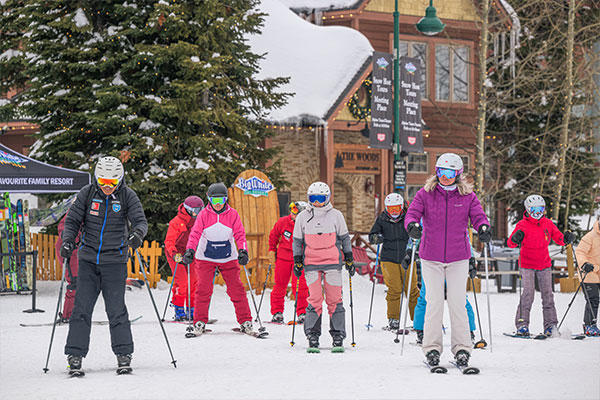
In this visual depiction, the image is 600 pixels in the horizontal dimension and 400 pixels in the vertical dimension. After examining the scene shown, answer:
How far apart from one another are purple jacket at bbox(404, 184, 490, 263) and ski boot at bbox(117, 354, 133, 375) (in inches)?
112

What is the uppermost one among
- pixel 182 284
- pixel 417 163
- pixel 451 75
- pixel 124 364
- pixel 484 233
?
pixel 451 75

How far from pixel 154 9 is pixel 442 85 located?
1409 cm

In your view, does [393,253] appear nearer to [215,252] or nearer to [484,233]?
[215,252]

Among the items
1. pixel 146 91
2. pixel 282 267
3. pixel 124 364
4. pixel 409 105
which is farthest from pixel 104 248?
pixel 409 105

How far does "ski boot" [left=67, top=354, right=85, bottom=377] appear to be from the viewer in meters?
8.12

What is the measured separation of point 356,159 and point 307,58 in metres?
→ 3.45

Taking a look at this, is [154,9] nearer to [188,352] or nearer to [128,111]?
[128,111]

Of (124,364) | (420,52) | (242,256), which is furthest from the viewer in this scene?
(420,52)

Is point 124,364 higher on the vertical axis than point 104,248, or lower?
lower

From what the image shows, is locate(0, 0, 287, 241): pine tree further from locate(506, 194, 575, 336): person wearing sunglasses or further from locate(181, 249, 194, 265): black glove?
locate(506, 194, 575, 336): person wearing sunglasses

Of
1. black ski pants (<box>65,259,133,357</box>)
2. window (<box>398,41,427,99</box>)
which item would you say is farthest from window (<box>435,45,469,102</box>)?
black ski pants (<box>65,259,133,357</box>)

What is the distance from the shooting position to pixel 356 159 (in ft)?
91.9

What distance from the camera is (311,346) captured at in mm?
9914

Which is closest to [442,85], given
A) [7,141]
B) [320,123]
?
[320,123]
